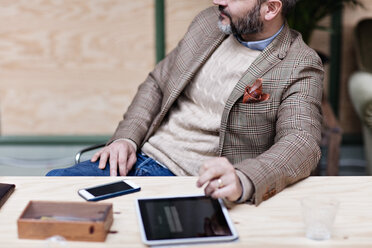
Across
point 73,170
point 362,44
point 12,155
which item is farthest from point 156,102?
point 12,155

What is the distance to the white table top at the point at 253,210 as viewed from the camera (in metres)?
1.13

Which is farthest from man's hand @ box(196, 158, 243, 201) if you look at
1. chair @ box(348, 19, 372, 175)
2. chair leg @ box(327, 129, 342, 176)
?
chair leg @ box(327, 129, 342, 176)

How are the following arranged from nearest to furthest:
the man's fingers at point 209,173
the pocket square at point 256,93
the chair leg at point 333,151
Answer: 1. the man's fingers at point 209,173
2. the pocket square at point 256,93
3. the chair leg at point 333,151

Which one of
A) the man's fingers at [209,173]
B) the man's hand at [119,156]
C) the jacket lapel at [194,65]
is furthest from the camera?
the jacket lapel at [194,65]

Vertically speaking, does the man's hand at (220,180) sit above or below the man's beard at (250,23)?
below

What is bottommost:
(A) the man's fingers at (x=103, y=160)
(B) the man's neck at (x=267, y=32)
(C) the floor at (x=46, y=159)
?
(C) the floor at (x=46, y=159)

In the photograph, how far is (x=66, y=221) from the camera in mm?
1116

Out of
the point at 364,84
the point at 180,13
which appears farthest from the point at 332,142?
the point at 180,13

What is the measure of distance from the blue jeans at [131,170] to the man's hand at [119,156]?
0.08 ft

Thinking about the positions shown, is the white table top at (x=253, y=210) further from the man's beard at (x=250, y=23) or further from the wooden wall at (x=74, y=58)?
the wooden wall at (x=74, y=58)

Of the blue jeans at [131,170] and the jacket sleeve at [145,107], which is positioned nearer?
the blue jeans at [131,170]

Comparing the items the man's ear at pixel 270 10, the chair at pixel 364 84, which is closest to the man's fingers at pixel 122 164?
the man's ear at pixel 270 10

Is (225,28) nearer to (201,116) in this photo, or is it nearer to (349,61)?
(201,116)

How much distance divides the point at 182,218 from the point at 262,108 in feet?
2.06
